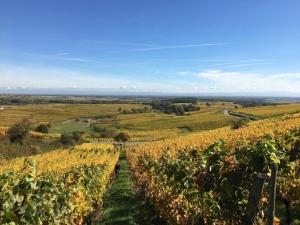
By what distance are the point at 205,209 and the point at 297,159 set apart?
165 inches

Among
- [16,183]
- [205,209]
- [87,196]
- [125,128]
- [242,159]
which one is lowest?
[125,128]

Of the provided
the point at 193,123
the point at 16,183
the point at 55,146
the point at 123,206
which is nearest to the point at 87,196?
the point at 123,206

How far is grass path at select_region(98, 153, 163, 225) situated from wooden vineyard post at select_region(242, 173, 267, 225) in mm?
6340

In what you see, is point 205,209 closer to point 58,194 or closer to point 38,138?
point 58,194

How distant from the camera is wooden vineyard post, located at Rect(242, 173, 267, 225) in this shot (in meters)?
5.11

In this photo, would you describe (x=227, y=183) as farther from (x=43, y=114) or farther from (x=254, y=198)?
(x=43, y=114)

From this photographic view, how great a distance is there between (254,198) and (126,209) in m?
10.2

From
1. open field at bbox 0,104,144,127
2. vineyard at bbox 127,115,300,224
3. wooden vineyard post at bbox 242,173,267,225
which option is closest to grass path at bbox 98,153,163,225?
vineyard at bbox 127,115,300,224

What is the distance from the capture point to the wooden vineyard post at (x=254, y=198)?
5114 mm

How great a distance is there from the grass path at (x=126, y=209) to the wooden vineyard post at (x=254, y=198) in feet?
20.8

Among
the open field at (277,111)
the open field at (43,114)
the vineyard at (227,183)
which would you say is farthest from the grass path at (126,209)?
the open field at (43,114)

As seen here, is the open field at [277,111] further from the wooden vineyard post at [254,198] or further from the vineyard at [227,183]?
the wooden vineyard post at [254,198]

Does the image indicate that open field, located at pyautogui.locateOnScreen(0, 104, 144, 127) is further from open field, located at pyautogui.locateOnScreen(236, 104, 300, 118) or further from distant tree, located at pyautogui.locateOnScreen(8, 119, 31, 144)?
open field, located at pyautogui.locateOnScreen(236, 104, 300, 118)

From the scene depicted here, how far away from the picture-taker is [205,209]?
7.68 m
